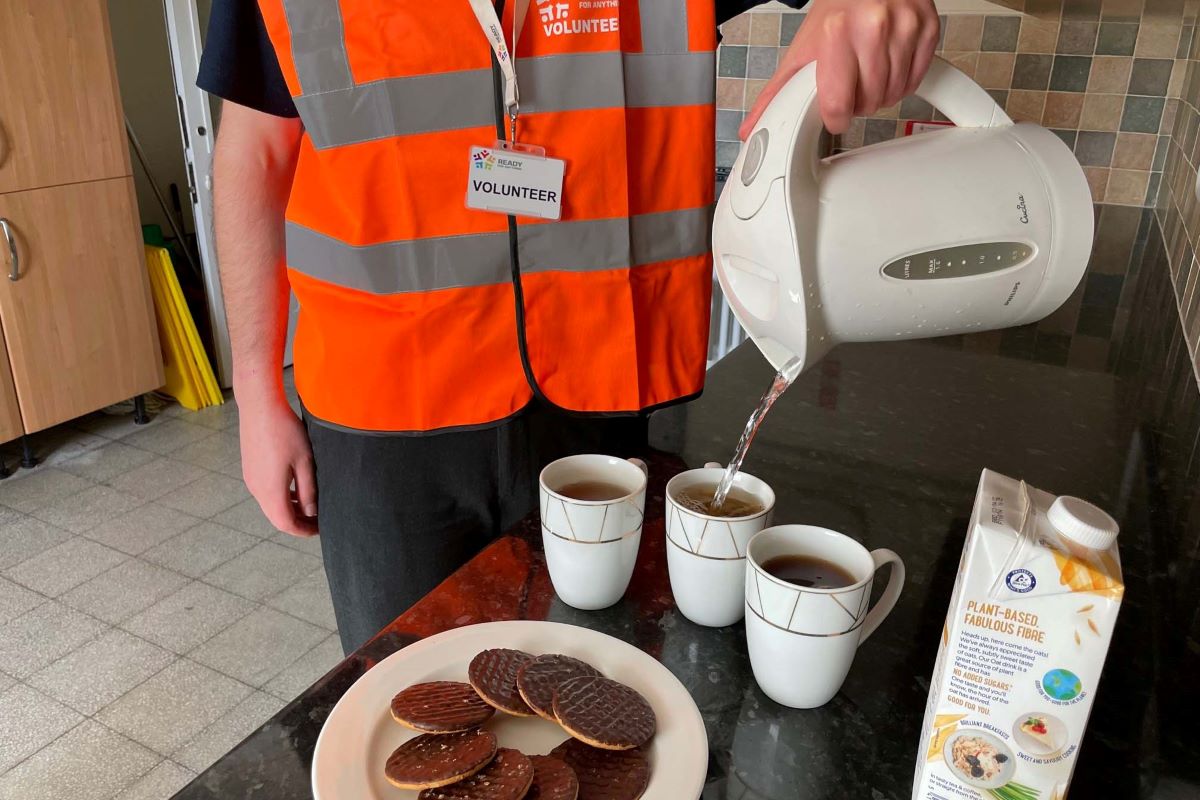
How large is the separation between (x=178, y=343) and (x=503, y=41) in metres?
2.92

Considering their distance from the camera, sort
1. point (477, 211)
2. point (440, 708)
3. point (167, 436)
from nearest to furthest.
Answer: point (440, 708)
point (477, 211)
point (167, 436)

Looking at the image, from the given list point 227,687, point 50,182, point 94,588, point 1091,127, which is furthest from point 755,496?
point 50,182

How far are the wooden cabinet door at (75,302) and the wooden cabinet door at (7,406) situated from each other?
0.02m

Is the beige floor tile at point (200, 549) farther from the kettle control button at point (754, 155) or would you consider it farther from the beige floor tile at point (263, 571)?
the kettle control button at point (754, 155)

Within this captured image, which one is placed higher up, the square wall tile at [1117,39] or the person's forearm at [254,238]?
the square wall tile at [1117,39]

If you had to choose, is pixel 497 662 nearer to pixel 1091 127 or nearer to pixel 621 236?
pixel 621 236

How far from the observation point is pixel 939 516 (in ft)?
3.09

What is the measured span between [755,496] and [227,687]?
166 centimetres

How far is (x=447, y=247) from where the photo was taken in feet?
3.25

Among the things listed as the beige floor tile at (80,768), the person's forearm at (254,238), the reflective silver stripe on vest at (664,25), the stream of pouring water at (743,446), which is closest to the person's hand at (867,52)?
the stream of pouring water at (743,446)

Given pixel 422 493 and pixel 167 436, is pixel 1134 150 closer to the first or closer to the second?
pixel 422 493

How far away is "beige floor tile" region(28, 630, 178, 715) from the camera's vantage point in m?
1.99

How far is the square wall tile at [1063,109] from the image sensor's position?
2291mm

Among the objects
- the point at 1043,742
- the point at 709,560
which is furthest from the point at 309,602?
the point at 1043,742
